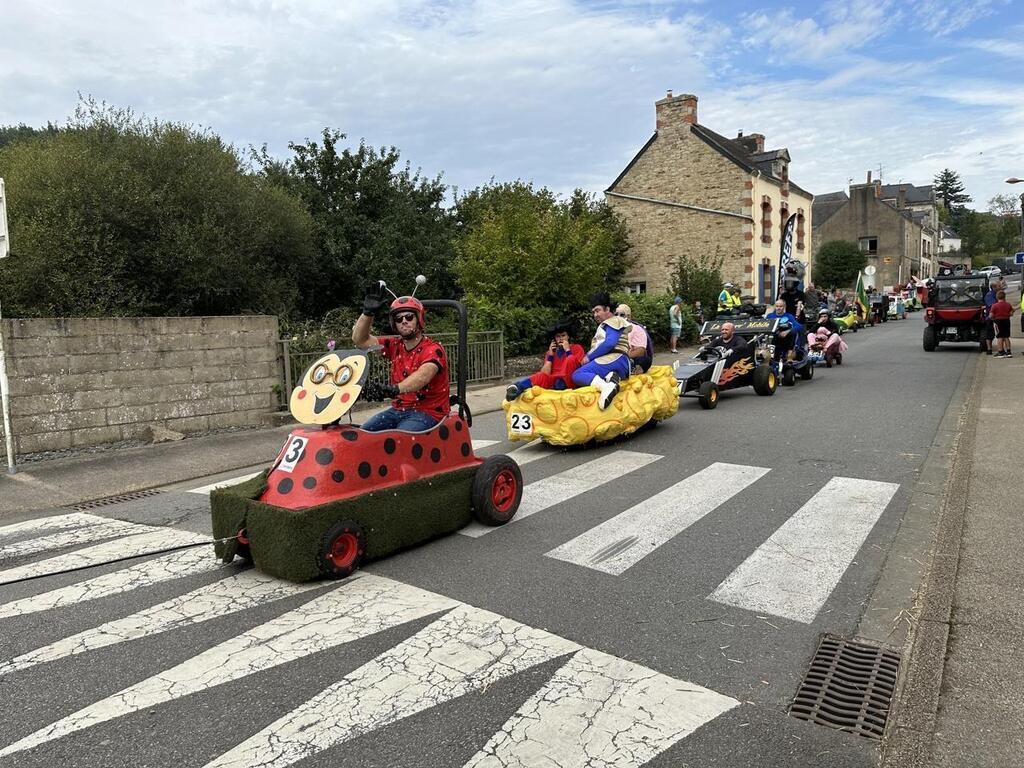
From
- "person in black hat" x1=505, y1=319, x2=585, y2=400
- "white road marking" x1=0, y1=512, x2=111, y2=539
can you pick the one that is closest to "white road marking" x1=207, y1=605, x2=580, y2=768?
"white road marking" x1=0, y1=512, x2=111, y2=539

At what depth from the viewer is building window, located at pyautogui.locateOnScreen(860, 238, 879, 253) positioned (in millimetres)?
61844

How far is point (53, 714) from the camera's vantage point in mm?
3098

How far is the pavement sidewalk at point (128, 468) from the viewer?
280 inches

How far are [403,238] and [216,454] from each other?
1372 centimetres

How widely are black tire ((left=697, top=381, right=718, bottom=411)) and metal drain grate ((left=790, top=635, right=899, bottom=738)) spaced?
7.71 meters

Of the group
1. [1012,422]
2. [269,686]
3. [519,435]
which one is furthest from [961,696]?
[1012,422]

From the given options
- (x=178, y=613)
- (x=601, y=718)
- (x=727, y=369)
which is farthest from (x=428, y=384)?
(x=727, y=369)

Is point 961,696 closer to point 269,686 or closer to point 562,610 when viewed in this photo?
point 562,610

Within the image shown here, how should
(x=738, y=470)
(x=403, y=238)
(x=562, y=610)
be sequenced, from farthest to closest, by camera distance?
(x=403, y=238)
(x=738, y=470)
(x=562, y=610)

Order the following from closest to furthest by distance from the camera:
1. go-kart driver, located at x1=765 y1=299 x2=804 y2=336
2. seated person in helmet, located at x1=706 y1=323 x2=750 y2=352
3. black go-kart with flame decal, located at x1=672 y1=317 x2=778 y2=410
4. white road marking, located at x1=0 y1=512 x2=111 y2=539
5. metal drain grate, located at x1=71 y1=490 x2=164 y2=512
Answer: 1. white road marking, located at x1=0 y1=512 x2=111 y2=539
2. metal drain grate, located at x1=71 y1=490 x2=164 y2=512
3. black go-kart with flame decal, located at x1=672 y1=317 x2=778 y2=410
4. seated person in helmet, located at x1=706 y1=323 x2=750 y2=352
5. go-kart driver, located at x1=765 y1=299 x2=804 y2=336

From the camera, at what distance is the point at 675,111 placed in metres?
31.0

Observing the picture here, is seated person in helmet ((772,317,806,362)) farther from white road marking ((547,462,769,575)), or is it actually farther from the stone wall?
the stone wall

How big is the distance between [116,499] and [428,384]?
376 centimetres

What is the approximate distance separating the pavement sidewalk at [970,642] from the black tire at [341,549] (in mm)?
3111
